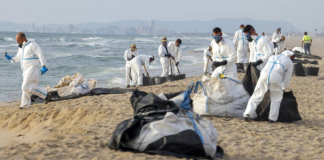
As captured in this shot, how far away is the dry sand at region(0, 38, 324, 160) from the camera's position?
167 inches

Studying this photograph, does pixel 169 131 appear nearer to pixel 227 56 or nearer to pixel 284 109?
pixel 284 109

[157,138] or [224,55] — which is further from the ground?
[224,55]

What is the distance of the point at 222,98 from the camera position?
664 cm

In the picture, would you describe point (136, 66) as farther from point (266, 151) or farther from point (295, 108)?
point (266, 151)

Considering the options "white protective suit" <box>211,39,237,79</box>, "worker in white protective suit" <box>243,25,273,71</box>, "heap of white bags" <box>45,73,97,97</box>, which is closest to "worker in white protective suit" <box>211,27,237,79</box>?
"white protective suit" <box>211,39,237,79</box>

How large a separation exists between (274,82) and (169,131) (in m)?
2.76

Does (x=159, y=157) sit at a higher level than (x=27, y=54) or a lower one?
lower

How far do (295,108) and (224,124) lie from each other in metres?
1.42

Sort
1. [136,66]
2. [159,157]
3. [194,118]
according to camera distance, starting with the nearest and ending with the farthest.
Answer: [159,157] → [194,118] → [136,66]

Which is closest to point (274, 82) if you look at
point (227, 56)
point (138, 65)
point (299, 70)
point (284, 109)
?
point (284, 109)

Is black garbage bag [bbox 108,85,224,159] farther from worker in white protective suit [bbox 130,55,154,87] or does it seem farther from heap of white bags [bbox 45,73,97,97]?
worker in white protective suit [bbox 130,55,154,87]

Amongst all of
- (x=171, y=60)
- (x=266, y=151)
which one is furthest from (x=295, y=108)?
(x=171, y=60)

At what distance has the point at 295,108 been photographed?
6.58 meters

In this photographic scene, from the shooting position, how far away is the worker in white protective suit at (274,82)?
605cm
